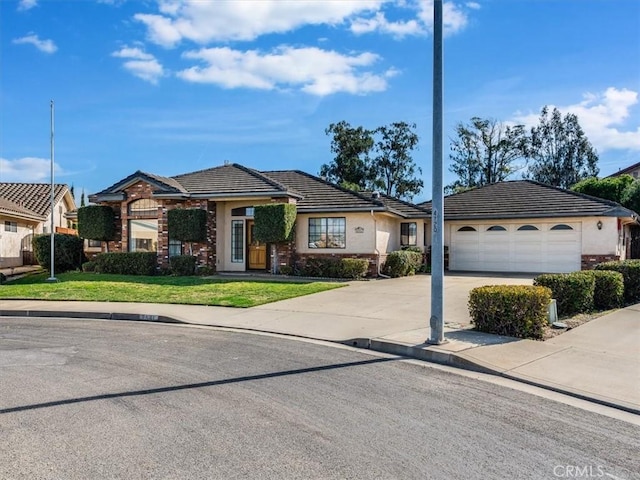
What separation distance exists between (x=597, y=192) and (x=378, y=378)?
111 ft

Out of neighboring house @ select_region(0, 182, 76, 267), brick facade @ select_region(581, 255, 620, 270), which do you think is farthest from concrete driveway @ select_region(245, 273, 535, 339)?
neighboring house @ select_region(0, 182, 76, 267)

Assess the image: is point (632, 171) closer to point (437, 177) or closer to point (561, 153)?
point (561, 153)

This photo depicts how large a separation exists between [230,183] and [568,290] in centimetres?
1525

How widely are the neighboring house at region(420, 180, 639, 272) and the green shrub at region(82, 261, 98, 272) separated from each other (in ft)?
54.9

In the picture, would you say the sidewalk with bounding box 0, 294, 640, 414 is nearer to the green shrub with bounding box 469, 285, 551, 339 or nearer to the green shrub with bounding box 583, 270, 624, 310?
the green shrub with bounding box 469, 285, 551, 339

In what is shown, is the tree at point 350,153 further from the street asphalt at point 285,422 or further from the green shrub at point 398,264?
the street asphalt at point 285,422

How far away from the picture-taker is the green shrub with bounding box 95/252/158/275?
2150cm

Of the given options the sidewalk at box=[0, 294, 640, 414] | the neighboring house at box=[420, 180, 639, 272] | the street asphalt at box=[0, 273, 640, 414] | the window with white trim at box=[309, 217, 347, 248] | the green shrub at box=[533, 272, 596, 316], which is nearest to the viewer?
the sidewalk at box=[0, 294, 640, 414]

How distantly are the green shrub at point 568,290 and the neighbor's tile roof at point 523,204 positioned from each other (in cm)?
1170

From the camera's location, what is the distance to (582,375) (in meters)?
6.61

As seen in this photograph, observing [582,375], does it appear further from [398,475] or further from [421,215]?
[421,215]

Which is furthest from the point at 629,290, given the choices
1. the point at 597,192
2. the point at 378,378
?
the point at 597,192

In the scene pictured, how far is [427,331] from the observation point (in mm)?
Result: 9250

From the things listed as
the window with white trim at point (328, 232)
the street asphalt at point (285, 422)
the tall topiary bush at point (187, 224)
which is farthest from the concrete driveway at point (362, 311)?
the tall topiary bush at point (187, 224)
